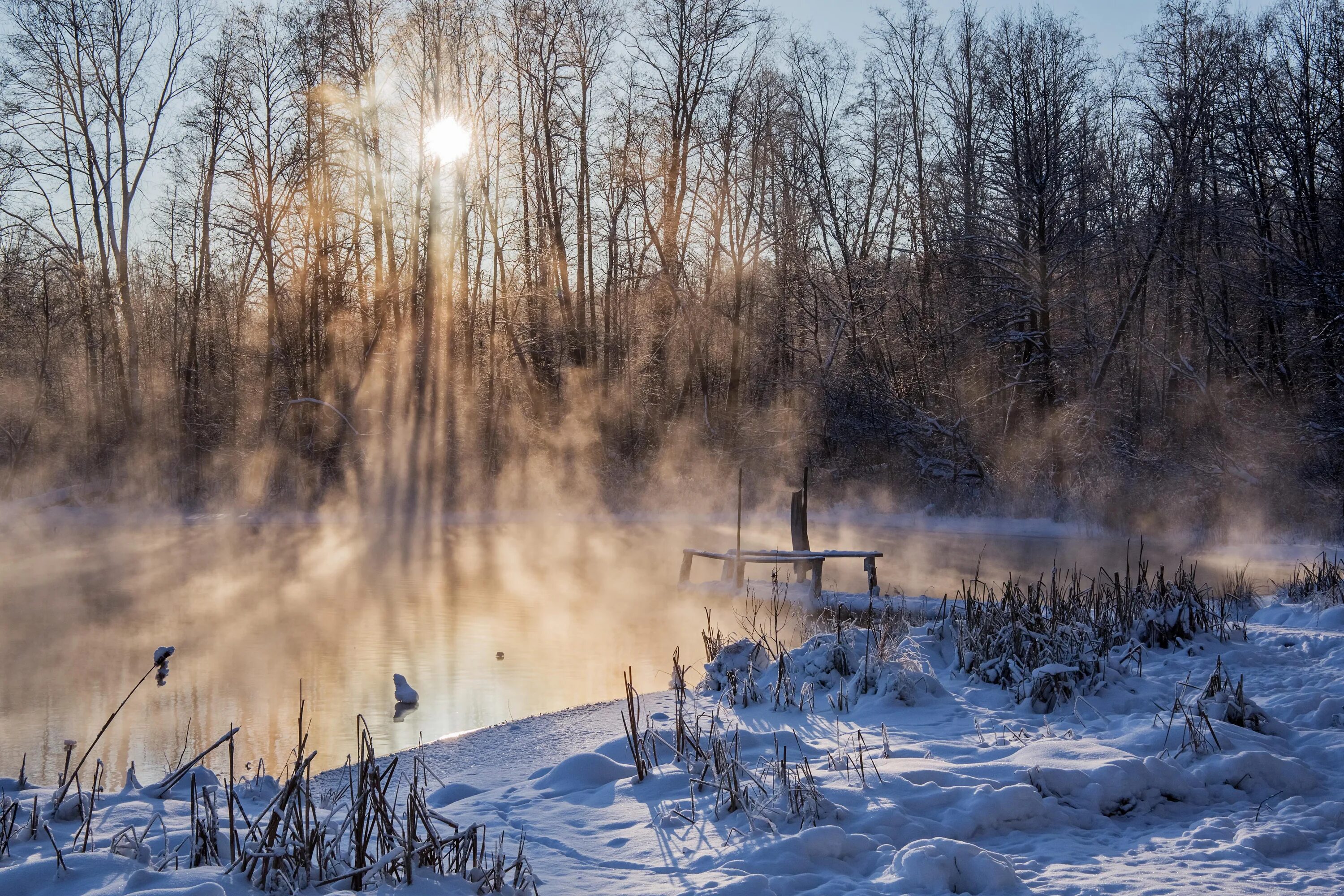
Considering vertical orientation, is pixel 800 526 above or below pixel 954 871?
above

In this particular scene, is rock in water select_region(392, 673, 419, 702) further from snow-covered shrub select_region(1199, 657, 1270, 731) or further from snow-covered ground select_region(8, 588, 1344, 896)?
snow-covered shrub select_region(1199, 657, 1270, 731)

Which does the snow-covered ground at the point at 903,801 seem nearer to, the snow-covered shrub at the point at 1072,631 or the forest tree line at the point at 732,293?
the snow-covered shrub at the point at 1072,631

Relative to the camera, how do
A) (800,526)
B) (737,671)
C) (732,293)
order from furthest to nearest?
(732,293), (800,526), (737,671)

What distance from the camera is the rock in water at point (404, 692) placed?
26.2 ft

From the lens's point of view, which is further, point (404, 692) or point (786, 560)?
point (786, 560)

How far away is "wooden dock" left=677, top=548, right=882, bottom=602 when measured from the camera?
12680mm

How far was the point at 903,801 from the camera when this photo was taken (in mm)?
4254

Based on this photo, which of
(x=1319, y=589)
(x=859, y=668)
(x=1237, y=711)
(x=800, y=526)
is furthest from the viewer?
(x=800, y=526)

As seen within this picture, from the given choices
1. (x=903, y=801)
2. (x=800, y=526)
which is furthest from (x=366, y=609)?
(x=903, y=801)

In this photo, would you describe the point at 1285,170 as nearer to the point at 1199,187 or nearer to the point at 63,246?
the point at 1199,187

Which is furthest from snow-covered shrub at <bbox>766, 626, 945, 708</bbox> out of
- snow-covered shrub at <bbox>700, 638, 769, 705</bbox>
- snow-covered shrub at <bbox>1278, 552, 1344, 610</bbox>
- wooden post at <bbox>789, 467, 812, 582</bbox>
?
wooden post at <bbox>789, 467, 812, 582</bbox>

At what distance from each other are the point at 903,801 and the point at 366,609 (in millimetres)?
9677

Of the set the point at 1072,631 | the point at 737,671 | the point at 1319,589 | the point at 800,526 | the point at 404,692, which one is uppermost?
the point at 800,526

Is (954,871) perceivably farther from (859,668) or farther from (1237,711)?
(859,668)
